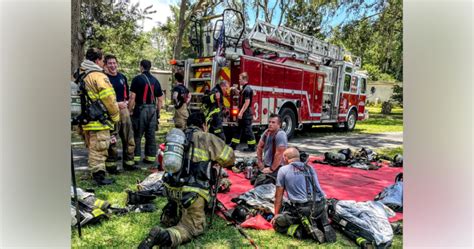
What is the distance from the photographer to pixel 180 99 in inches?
206

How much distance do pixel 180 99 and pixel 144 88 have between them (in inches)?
34.2

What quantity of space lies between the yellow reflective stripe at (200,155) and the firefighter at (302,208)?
65 centimetres

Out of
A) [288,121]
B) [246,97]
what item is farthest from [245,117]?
[288,121]

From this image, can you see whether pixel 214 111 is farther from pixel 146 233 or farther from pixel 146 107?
pixel 146 233

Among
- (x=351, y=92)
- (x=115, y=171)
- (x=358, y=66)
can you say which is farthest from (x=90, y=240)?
(x=351, y=92)

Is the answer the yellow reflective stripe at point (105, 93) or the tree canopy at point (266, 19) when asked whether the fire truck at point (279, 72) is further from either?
the yellow reflective stripe at point (105, 93)

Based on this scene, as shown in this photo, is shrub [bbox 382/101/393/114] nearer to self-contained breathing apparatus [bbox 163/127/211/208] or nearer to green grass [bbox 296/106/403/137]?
green grass [bbox 296/106/403/137]

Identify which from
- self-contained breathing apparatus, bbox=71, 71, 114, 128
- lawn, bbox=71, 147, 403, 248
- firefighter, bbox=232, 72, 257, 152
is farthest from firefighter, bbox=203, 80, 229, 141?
lawn, bbox=71, 147, 403, 248

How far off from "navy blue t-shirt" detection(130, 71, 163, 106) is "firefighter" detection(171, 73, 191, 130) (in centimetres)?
63

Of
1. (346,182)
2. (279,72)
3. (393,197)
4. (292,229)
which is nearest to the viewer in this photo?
(292,229)

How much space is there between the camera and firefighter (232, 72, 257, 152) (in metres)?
5.20

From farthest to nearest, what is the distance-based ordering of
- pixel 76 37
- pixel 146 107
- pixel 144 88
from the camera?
pixel 146 107 < pixel 144 88 < pixel 76 37

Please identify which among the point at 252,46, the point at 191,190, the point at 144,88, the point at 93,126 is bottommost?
the point at 191,190
